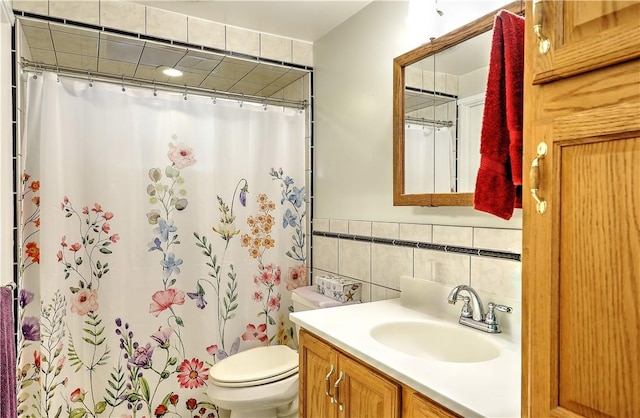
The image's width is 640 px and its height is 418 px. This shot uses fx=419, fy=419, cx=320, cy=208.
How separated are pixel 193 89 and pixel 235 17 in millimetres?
463

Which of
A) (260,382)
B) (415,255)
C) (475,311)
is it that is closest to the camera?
(475,311)

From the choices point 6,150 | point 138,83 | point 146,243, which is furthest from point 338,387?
point 138,83

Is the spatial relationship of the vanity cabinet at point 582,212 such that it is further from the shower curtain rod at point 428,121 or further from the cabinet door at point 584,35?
the shower curtain rod at point 428,121

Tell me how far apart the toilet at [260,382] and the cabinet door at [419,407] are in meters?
0.93

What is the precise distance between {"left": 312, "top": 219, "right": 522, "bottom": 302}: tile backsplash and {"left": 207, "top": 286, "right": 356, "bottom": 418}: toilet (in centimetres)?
24

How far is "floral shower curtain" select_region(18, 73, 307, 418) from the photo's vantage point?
6.41ft

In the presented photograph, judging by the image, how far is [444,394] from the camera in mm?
983

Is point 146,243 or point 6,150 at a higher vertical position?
point 6,150

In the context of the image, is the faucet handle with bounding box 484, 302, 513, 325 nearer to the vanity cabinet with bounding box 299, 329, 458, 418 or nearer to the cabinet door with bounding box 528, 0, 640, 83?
the vanity cabinet with bounding box 299, 329, 458, 418

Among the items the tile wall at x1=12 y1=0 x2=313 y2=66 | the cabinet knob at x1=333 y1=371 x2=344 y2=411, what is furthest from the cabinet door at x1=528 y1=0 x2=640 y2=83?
the tile wall at x1=12 y1=0 x2=313 y2=66

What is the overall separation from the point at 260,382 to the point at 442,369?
109 centimetres

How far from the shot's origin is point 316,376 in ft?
5.02

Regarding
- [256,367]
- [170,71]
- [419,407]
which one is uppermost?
[170,71]

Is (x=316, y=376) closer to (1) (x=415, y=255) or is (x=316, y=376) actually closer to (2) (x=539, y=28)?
(1) (x=415, y=255)
